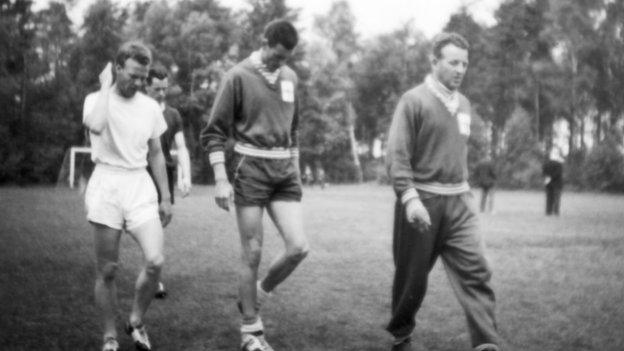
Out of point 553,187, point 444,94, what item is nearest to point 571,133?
point 553,187

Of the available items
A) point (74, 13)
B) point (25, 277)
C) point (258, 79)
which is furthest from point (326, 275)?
point (74, 13)

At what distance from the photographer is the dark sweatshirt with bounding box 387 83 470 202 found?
4727mm

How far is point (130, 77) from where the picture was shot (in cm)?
477

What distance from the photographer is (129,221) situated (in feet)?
15.9

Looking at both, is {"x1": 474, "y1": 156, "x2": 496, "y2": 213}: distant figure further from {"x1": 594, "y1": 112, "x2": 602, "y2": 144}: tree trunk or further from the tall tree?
the tall tree

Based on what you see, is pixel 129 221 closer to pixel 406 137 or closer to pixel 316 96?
pixel 406 137

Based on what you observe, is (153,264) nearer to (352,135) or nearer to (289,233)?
(289,233)

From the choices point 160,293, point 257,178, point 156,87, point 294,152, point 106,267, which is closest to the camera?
point 106,267

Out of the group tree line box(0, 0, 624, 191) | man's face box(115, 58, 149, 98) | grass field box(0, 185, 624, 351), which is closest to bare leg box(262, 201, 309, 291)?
grass field box(0, 185, 624, 351)

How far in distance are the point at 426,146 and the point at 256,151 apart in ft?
4.02

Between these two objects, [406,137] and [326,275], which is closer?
[406,137]

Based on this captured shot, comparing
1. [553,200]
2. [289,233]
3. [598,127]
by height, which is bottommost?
[553,200]

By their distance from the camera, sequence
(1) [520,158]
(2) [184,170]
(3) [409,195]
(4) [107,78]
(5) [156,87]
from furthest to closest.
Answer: (1) [520,158], (5) [156,87], (2) [184,170], (4) [107,78], (3) [409,195]

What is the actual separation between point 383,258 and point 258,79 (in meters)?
5.98
